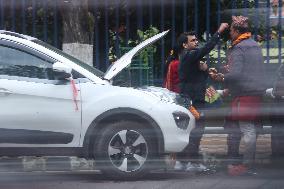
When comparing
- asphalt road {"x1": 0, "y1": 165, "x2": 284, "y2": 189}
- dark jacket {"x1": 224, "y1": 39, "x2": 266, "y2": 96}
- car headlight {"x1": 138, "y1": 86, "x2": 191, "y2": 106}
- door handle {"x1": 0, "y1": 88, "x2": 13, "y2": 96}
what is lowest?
asphalt road {"x1": 0, "y1": 165, "x2": 284, "y2": 189}

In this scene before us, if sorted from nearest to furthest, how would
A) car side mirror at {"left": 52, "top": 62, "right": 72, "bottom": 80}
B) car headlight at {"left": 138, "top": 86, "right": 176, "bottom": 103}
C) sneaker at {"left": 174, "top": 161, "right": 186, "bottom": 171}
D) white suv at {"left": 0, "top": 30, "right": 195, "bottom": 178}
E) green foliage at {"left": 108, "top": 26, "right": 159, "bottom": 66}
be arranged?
sneaker at {"left": 174, "top": 161, "right": 186, "bottom": 171}
white suv at {"left": 0, "top": 30, "right": 195, "bottom": 178}
car side mirror at {"left": 52, "top": 62, "right": 72, "bottom": 80}
car headlight at {"left": 138, "top": 86, "right": 176, "bottom": 103}
green foliage at {"left": 108, "top": 26, "right": 159, "bottom": 66}

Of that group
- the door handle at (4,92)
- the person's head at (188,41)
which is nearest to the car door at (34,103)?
the door handle at (4,92)

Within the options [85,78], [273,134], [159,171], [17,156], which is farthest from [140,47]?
[273,134]

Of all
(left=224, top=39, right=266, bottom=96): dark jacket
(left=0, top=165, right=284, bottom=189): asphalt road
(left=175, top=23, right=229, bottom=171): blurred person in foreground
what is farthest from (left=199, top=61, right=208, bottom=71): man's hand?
(left=0, top=165, right=284, bottom=189): asphalt road

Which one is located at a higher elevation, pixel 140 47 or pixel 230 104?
pixel 140 47

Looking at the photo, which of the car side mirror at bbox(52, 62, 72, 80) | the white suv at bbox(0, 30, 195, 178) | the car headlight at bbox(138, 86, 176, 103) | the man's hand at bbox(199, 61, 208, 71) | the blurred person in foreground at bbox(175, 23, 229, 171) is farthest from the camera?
the car headlight at bbox(138, 86, 176, 103)

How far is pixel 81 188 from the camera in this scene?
8.53 ft

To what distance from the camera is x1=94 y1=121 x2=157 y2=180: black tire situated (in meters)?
2.40

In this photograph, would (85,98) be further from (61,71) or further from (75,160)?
(75,160)

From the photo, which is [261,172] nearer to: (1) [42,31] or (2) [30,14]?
(2) [30,14]

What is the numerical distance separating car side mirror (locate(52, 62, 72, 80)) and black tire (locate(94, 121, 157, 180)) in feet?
1.86

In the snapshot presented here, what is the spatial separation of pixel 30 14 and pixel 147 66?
1.00m

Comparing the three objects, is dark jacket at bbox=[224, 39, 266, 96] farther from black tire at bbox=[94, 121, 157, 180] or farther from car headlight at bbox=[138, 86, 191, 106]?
car headlight at bbox=[138, 86, 191, 106]

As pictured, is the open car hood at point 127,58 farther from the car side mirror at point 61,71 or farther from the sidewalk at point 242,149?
the sidewalk at point 242,149
